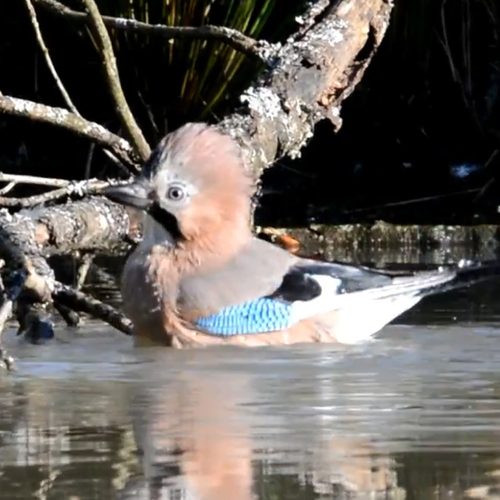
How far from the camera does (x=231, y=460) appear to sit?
330 centimetres

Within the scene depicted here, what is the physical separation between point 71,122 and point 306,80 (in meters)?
0.98

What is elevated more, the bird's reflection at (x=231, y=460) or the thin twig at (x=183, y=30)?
the thin twig at (x=183, y=30)

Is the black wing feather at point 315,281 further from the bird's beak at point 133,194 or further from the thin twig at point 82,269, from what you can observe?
the thin twig at point 82,269

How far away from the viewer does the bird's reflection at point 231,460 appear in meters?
3.02

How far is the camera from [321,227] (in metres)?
8.70

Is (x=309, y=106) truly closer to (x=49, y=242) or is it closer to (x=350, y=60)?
(x=350, y=60)

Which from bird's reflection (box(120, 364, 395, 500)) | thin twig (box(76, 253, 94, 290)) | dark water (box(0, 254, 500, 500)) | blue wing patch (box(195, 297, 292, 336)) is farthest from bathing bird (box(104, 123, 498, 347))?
bird's reflection (box(120, 364, 395, 500))

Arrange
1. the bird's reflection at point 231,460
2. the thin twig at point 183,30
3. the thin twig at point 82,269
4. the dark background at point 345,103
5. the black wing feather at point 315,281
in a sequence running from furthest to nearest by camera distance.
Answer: the dark background at point 345,103 < the thin twig at point 183,30 < the thin twig at point 82,269 < the black wing feather at point 315,281 < the bird's reflection at point 231,460

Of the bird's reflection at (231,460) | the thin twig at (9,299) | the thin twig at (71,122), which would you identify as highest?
the thin twig at (71,122)

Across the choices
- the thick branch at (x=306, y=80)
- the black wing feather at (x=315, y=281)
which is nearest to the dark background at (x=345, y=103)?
the thick branch at (x=306, y=80)

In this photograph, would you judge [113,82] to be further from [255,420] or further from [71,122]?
[255,420]

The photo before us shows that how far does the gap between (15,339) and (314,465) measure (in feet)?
7.44

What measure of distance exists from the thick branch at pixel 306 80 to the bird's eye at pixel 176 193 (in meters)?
0.79

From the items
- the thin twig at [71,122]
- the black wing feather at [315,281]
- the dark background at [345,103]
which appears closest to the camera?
the black wing feather at [315,281]
